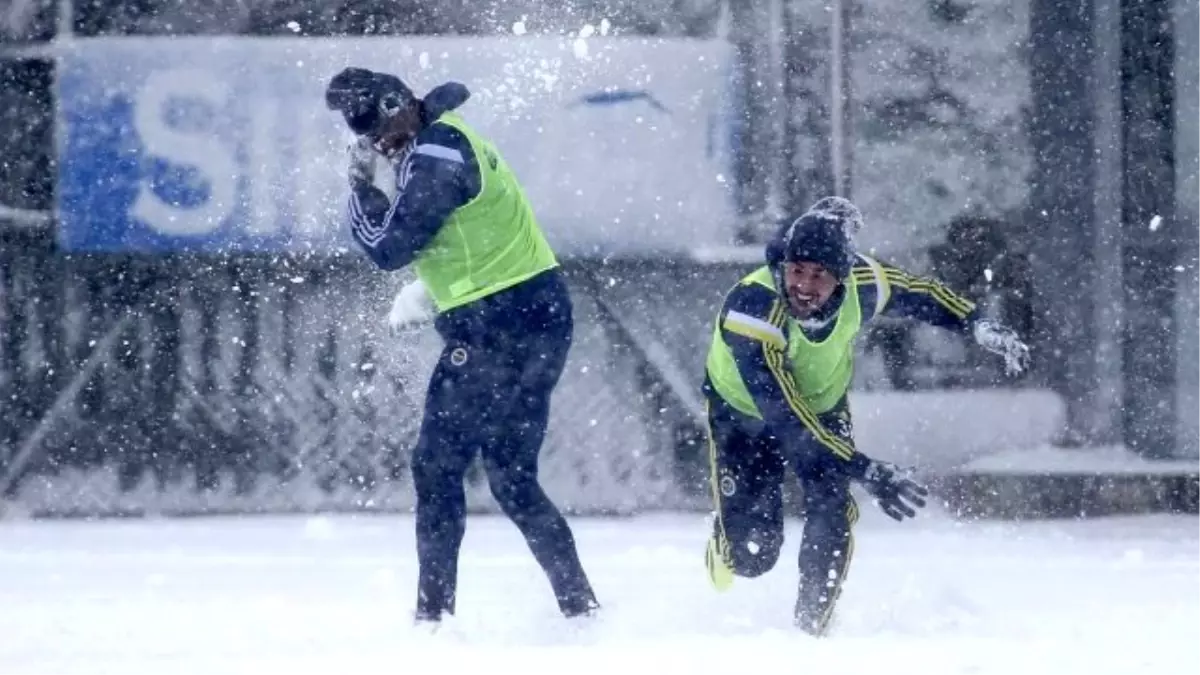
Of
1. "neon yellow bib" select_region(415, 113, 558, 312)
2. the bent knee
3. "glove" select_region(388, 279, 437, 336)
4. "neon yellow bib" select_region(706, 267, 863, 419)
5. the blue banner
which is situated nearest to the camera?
"neon yellow bib" select_region(415, 113, 558, 312)

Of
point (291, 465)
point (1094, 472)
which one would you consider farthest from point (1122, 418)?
point (291, 465)

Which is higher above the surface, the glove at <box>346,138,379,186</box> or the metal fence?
the glove at <box>346,138,379,186</box>

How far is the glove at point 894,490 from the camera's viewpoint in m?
4.18

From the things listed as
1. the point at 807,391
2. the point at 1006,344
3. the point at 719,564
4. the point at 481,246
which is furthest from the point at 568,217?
the point at 1006,344

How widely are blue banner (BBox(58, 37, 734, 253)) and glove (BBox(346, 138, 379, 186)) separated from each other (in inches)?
128

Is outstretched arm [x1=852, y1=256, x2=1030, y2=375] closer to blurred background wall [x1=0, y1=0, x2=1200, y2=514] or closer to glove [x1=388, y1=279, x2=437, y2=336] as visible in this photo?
glove [x1=388, y1=279, x2=437, y2=336]

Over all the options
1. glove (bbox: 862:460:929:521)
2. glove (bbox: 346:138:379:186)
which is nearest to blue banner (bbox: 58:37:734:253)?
glove (bbox: 346:138:379:186)

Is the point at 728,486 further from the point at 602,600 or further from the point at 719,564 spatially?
the point at 602,600

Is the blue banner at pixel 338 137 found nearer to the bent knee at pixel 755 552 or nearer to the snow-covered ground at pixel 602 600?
the snow-covered ground at pixel 602 600

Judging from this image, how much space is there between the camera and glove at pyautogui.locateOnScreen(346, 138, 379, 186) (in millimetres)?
4512

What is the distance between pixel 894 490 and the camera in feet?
13.8

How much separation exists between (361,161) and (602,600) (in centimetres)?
183

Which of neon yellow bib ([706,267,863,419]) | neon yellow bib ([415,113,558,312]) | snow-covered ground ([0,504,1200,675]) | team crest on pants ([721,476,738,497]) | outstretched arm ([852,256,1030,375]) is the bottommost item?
snow-covered ground ([0,504,1200,675])

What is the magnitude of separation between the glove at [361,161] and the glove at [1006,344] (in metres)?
1.63
